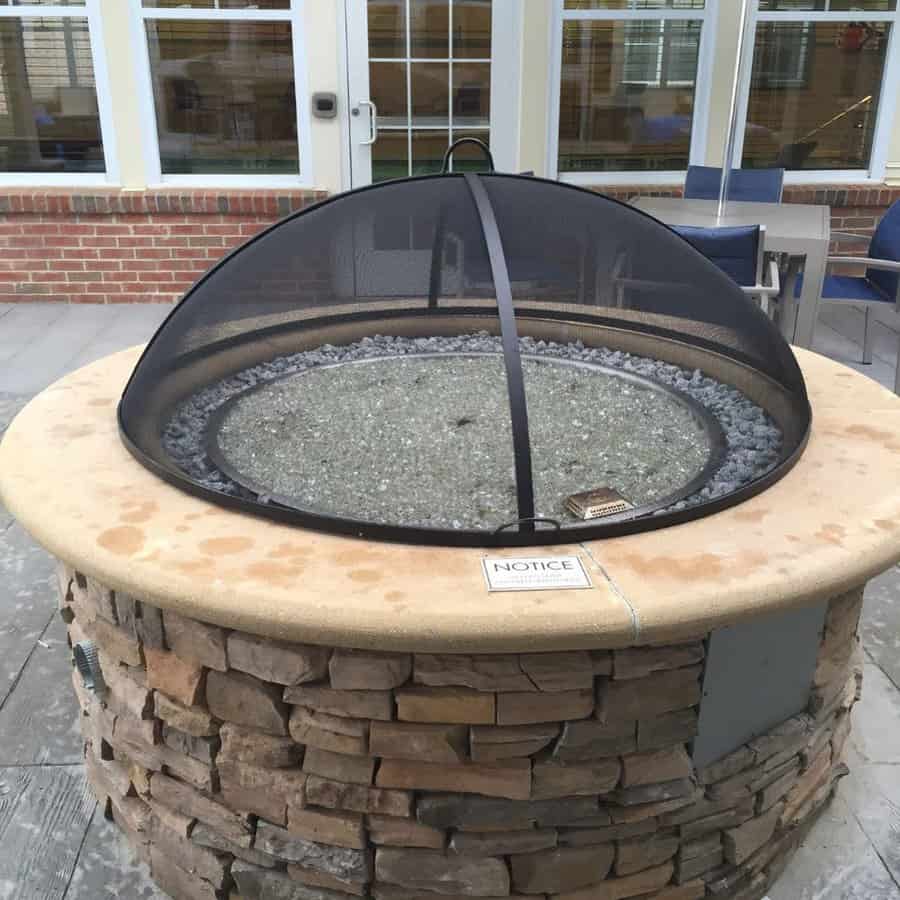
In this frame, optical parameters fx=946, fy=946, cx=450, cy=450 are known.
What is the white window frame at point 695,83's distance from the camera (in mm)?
6098

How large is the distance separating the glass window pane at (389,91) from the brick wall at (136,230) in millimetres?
685

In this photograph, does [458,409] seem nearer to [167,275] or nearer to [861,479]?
[861,479]

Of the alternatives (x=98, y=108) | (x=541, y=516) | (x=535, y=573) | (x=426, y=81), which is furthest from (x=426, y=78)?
(x=535, y=573)

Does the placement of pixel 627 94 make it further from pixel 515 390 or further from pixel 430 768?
pixel 430 768

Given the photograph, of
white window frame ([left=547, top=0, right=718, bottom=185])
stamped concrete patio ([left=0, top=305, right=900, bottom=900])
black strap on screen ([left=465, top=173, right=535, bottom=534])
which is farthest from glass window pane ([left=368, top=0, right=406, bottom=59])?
black strap on screen ([left=465, top=173, right=535, bottom=534])

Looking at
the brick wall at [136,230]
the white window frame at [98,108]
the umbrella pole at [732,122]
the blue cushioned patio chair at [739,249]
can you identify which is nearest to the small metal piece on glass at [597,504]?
the blue cushioned patio chair at [739,249]

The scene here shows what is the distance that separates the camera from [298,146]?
6.30m

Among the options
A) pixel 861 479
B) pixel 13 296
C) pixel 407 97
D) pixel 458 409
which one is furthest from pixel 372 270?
pixel 13 296

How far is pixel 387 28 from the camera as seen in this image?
595cm

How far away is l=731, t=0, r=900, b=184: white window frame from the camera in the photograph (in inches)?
247

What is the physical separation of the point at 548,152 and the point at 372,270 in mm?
3636

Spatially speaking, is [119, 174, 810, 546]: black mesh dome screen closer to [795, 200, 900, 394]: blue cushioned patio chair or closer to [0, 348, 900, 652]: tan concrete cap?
[0, 348, 900, 652]: tan concrete cap

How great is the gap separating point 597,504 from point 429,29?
15.6ft

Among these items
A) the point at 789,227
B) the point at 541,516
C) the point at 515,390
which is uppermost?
the point at 515,390
